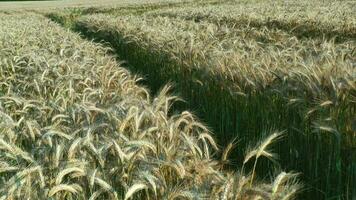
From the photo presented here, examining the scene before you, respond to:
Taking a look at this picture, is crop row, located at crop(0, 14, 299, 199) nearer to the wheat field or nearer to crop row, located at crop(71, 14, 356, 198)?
the wheat field

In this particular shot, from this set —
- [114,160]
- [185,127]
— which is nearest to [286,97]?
[185,127]

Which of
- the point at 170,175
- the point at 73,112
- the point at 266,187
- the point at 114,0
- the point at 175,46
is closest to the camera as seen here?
the point at 266,187

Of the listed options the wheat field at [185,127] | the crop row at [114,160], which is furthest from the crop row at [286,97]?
the crop row at [114,160]

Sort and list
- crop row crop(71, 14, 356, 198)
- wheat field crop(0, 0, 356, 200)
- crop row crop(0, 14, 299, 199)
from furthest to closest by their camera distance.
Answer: crop row crop(71, 14, 356, 198) < wheat field crop(0, 0, 356, 200) < crop row crop(0, 14, 299, 199)

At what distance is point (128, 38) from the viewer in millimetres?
11008

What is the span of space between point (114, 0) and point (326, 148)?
57.7m

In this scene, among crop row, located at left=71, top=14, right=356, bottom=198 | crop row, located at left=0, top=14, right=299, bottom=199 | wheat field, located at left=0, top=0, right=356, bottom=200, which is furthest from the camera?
crop row, located at left=71, top=14, right=356, bottom=198

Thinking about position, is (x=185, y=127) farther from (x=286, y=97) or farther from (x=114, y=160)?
(x=286, y=97)

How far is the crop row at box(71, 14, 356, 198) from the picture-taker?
3.88 m

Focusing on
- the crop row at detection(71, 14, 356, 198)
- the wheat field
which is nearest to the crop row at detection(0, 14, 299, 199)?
the wheat field

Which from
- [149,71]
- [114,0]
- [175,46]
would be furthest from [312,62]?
[114,0]

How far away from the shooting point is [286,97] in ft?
14.6

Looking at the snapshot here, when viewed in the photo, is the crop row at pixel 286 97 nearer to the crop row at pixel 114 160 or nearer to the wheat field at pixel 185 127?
the wheat field at pixel 185 127

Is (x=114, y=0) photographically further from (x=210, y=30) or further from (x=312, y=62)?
(x=312, y=62)
